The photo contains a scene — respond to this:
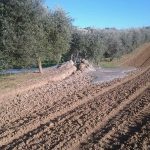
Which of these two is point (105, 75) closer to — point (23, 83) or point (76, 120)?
point (23, 83)

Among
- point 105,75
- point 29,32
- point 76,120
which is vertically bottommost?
point 105,75

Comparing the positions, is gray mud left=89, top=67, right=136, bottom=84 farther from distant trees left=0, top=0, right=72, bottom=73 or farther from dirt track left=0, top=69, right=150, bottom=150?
dirt track left=0, top=69, right=150, bottom=150

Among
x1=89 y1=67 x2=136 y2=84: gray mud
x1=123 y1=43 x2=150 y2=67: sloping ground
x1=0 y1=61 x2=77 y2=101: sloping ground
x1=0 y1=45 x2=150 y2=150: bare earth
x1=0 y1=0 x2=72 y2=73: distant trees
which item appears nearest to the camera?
x1=0 y1=45 x2=150 y2=150: bare earth

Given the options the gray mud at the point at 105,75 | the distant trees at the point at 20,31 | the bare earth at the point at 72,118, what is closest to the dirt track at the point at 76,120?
the bare earth at the point at 72,118

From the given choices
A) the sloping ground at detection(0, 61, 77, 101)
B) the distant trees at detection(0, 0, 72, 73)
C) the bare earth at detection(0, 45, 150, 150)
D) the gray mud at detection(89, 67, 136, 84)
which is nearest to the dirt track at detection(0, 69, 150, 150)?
the bare earth at detection(0, 45, 150, 150)

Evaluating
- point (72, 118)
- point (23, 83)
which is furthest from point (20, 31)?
point (72, 118)

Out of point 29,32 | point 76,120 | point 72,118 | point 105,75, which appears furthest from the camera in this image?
point 105,75

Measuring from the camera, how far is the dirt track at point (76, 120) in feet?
43.7

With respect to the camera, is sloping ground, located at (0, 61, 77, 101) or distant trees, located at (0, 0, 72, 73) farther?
distant trees, located at (0, 0, 72, 73)

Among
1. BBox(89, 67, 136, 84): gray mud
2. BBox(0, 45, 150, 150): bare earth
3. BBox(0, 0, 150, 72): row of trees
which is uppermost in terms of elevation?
BBox(0, 0, 150, 72): row of trees

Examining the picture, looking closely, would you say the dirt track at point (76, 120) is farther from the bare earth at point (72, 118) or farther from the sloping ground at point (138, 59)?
the sloping ground at point (138, 59)

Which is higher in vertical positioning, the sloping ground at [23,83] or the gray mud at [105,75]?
the sloping ground at [23,83]

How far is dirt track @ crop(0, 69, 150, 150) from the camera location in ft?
43.7

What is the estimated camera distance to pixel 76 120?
1661 centimetres
